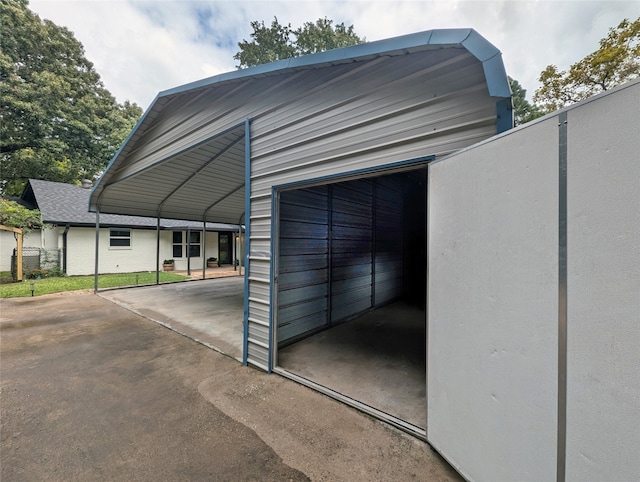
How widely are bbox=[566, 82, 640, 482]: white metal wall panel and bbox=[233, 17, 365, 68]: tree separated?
2176 centimetres

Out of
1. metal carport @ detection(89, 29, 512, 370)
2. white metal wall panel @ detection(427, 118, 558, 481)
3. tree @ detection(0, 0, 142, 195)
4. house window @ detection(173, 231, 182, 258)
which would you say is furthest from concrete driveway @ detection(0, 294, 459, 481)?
tree @ detection(0, 0, 142, 195)

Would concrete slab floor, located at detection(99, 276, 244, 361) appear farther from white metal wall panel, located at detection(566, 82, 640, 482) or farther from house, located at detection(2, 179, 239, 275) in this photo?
white metal wall panel, located at detection(566, 82, 640, 482)

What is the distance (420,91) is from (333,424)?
112 inches

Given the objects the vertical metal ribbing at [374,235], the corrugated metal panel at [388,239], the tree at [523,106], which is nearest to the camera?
the vertical metal ribbing at [374,235]

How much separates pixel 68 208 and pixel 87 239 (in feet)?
5.30

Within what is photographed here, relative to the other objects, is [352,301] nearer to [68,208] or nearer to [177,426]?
[177,426]

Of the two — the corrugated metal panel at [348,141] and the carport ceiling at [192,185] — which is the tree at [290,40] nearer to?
the carport ceiling at [192,185]

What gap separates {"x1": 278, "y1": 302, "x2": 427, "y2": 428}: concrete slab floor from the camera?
8.56 feet

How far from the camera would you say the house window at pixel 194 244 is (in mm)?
13859

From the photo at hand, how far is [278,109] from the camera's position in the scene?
318cm

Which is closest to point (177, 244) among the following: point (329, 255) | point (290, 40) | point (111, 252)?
point (111, 252)

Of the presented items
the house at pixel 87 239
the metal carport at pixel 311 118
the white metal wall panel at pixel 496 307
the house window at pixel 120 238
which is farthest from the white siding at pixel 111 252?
the white metal wall panel at pixel 496 307

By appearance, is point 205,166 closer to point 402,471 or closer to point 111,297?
point 111,297

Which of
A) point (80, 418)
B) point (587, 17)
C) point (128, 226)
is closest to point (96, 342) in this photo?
point (80, 418)
